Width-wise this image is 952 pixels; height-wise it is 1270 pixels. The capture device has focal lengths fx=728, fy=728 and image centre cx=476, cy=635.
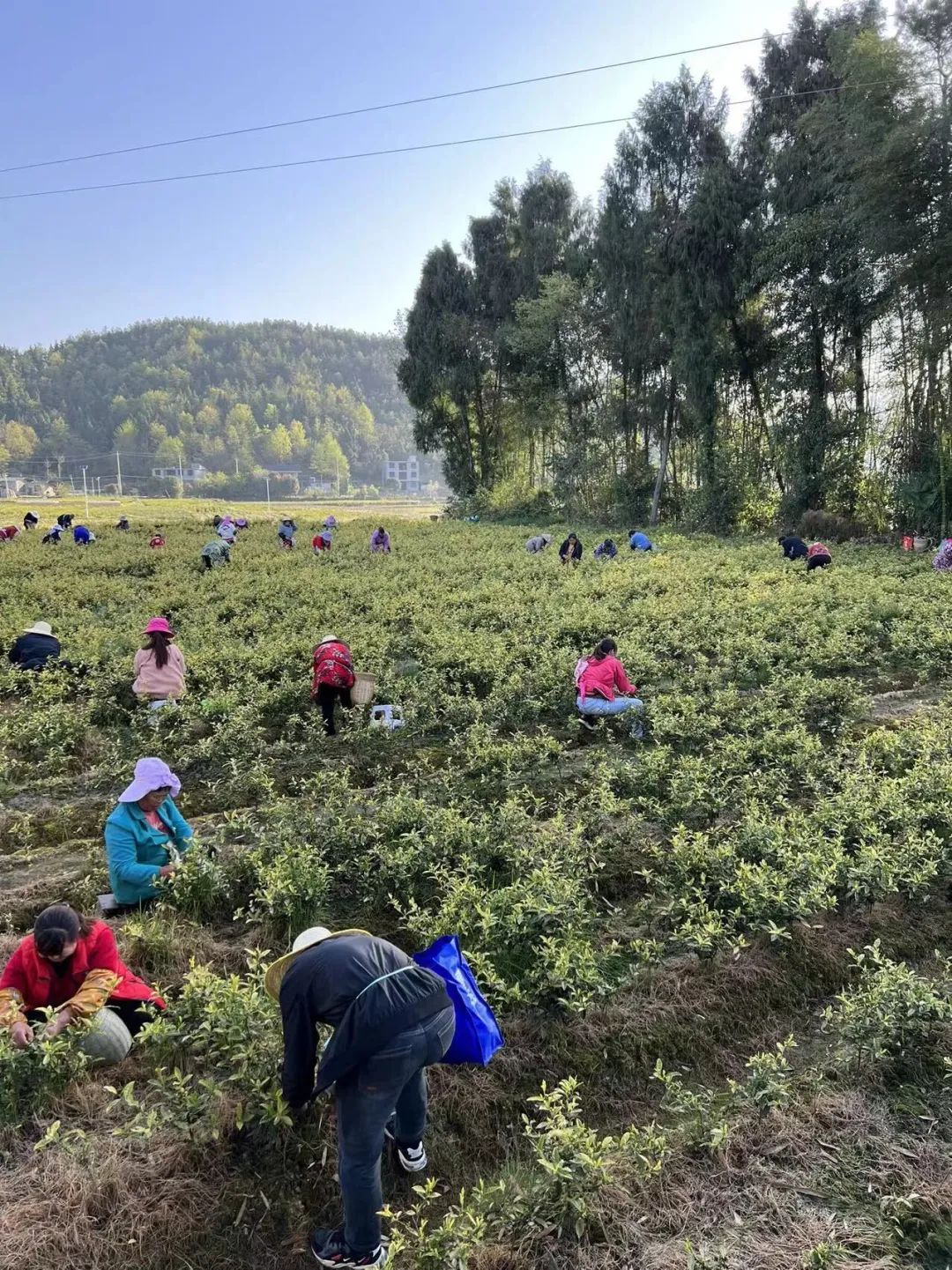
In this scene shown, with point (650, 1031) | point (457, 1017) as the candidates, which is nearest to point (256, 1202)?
point (457, 1017)

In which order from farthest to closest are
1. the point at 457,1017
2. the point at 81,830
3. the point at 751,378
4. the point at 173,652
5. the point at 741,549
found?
1. the point at 751,378
2. the point at 741,549
3. the point at 173,652
4. the point at 81,830
5. the point at 457,1017

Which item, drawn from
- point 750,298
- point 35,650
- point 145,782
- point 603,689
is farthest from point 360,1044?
point 750,298

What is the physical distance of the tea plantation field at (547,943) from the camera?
264 cm

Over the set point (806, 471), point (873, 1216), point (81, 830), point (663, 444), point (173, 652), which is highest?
point (663, 444)

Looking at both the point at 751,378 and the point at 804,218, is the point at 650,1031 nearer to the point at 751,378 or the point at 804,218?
the point at 804,218

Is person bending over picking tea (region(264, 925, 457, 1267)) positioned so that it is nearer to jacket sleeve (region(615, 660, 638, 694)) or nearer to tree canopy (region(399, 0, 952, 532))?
jacket sleeve (region(615, 660, 638, 694))

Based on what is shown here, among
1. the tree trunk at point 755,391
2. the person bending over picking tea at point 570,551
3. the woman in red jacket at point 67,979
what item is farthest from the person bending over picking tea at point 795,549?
the woman in red jacket at point 67,979

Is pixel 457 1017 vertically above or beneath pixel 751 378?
beneath

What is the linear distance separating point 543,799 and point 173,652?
465 cm

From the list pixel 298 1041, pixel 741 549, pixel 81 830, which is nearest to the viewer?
pixel 298 1041

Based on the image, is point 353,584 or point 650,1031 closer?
point 650,1031

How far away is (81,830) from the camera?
224 inches

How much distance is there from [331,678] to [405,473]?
170078 millimetres

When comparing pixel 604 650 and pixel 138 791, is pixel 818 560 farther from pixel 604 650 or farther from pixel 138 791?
pixel 138 791
